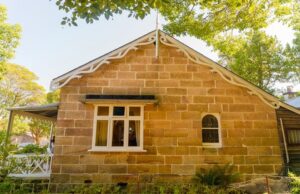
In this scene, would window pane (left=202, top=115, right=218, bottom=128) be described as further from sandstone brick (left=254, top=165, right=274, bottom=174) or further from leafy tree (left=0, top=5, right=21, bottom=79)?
leafy tree (left=0, top=5, right=21, bottom=79)

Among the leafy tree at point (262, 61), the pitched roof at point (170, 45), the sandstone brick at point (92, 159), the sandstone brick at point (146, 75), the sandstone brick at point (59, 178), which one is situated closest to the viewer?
the sandstone brick at point (59, 178)

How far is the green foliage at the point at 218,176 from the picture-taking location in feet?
A: 27.2

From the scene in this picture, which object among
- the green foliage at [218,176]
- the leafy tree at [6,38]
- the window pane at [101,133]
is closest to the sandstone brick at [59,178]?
the window pane at [101,133]

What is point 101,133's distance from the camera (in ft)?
30.6

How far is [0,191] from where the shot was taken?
7633mm

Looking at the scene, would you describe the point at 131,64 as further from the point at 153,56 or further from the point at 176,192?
the point at 176,192

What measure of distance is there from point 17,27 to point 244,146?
22.9 m

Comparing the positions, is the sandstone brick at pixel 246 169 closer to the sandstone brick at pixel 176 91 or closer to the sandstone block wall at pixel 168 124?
the sandstone block wall at pixel 168 124

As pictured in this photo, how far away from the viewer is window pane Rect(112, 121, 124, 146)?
9.30 meters

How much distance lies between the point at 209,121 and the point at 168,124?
1846mm

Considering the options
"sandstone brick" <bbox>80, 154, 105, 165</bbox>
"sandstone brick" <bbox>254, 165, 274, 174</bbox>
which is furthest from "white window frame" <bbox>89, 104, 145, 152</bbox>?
"sandstone brick" <bbox>254, 165, 274, 174</bbox>

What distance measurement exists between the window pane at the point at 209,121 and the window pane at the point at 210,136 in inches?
8.3

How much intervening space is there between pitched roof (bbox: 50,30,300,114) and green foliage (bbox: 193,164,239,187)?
3.54 meters

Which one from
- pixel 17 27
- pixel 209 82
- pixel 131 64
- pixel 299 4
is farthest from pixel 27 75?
pixel 299 4
